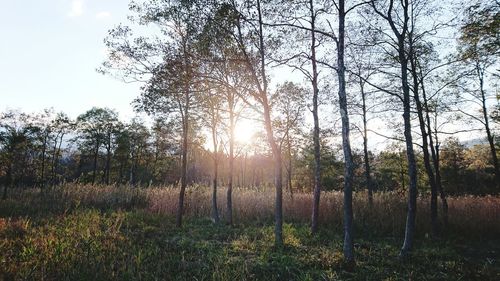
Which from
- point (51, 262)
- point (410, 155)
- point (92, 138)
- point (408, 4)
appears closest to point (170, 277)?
point (51, 262)

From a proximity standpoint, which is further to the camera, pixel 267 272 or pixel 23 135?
pixel 23 135

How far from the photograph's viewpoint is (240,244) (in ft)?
28.3

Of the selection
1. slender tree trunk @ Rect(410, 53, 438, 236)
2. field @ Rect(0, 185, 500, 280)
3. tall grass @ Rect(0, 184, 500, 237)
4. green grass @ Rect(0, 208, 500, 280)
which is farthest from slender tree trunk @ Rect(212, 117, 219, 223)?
slender tree trunk @ Rect(410, 53, 438, 236)

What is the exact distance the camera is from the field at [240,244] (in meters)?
5.73

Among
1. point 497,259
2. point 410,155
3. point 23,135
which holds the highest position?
point 23,135

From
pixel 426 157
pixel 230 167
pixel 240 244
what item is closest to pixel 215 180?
pixel 230 167

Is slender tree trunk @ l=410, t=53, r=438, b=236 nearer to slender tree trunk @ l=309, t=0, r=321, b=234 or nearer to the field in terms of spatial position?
the field

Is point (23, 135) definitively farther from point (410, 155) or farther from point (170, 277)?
point (410, 155)

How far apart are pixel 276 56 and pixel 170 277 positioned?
25.2ft

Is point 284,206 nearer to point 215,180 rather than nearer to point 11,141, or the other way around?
point 215,180

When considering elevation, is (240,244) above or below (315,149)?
below

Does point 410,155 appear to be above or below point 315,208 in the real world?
above

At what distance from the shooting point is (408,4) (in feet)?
32.5

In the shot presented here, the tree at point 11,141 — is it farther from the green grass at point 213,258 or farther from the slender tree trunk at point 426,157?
the slender tree trunk at point 426,157
